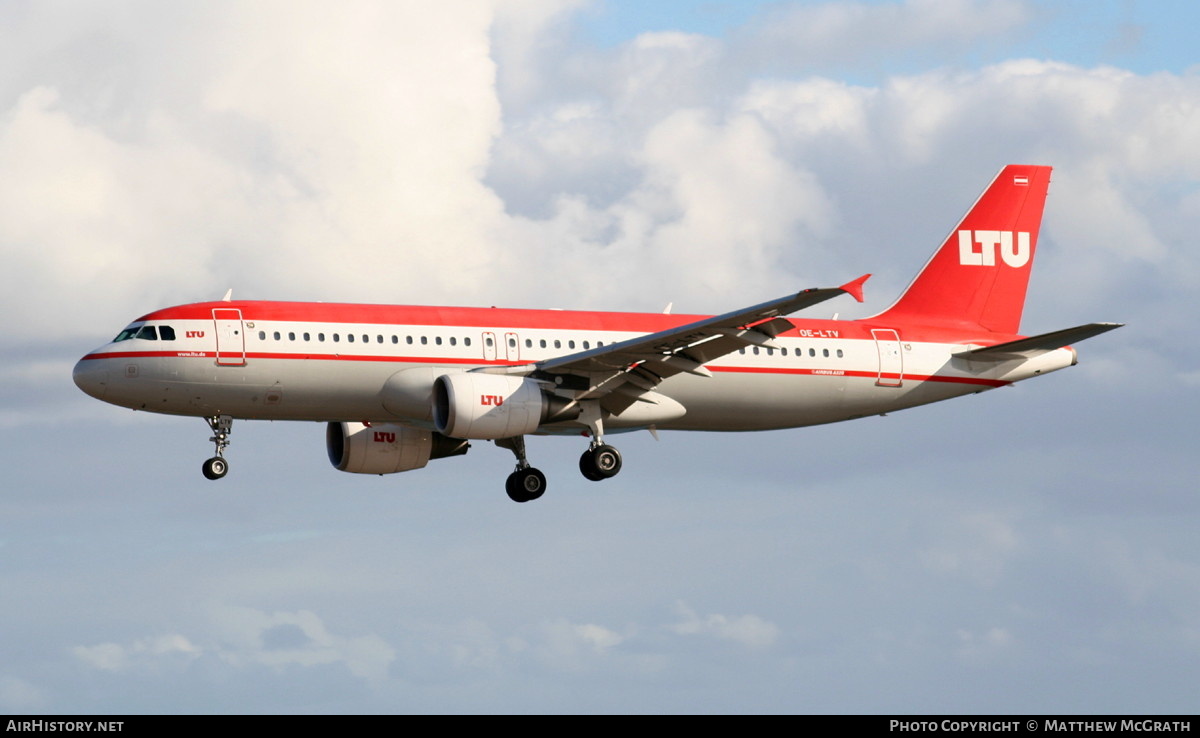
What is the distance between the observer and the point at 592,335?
4831cm

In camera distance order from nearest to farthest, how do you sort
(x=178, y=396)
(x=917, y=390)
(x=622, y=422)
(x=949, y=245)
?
(x=178, y=396), (x=622, y=422), (x=917, y=390), (x=949, y=245)

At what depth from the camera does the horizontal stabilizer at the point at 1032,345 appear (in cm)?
4738

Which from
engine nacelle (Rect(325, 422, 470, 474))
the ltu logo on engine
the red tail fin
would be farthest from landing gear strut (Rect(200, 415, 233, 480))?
the ltu logo on engine

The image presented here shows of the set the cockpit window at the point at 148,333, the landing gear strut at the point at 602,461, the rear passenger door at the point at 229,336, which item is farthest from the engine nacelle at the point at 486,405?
the cockpit window at the point at 148,333

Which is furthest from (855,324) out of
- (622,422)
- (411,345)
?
(411,345)

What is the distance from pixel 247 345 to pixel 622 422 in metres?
10.8

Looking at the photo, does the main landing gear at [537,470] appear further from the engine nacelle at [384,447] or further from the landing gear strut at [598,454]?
the engine nacelle at [384,447]

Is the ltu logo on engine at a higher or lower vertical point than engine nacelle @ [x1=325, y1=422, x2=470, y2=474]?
higher

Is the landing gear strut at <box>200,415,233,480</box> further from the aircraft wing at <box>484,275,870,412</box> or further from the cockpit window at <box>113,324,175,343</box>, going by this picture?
the aircraft wing at <box>484,275,870,412</box>

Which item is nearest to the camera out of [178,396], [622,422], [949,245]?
[178,396]

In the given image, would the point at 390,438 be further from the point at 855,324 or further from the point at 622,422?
the point at 855,324

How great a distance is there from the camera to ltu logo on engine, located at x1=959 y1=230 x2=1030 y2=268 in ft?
180

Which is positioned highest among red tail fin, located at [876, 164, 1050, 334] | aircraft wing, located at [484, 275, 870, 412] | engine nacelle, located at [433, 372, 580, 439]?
red tail fin, located at [876, 164, 1050, 334]

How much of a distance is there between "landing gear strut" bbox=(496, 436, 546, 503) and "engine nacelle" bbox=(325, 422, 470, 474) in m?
2.59
